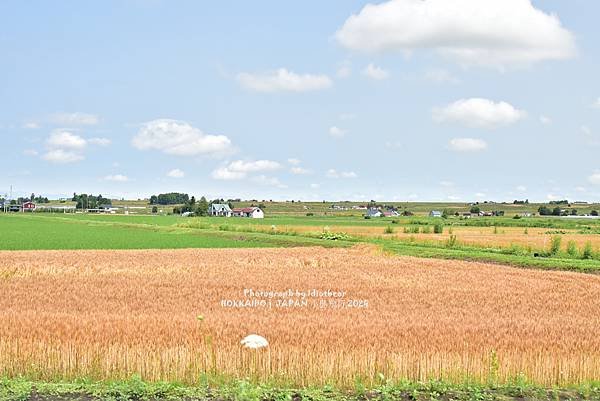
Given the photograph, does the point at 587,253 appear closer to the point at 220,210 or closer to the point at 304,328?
the point at 304,328

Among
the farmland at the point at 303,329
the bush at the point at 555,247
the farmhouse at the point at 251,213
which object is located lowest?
the farmland at the point at 303,329

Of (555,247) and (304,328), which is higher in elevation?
(555,247)

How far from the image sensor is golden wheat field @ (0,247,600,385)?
12438mm

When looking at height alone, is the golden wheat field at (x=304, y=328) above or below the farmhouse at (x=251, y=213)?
below

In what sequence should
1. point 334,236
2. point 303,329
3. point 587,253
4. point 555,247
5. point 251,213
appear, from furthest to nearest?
point 251,213
point 334,236
point 555,247
point 587,253
point 303,329

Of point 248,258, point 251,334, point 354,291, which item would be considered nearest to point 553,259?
point 248,258

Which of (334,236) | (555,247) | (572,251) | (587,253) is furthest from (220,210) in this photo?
(587,253)

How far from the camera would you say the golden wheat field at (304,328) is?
40.8ft

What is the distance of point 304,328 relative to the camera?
14875 millimetres

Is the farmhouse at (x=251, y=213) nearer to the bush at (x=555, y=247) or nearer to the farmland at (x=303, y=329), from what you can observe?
the bush at (x=555, y=247)

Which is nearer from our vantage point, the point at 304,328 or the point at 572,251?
the point at 304,328

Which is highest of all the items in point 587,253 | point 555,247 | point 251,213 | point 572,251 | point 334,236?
point 251,213

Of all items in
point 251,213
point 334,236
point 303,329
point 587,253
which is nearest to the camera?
point 303,329

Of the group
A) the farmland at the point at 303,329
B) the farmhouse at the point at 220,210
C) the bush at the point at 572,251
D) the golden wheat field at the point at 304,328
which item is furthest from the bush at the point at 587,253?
the farmhouse at the point at 220,210
